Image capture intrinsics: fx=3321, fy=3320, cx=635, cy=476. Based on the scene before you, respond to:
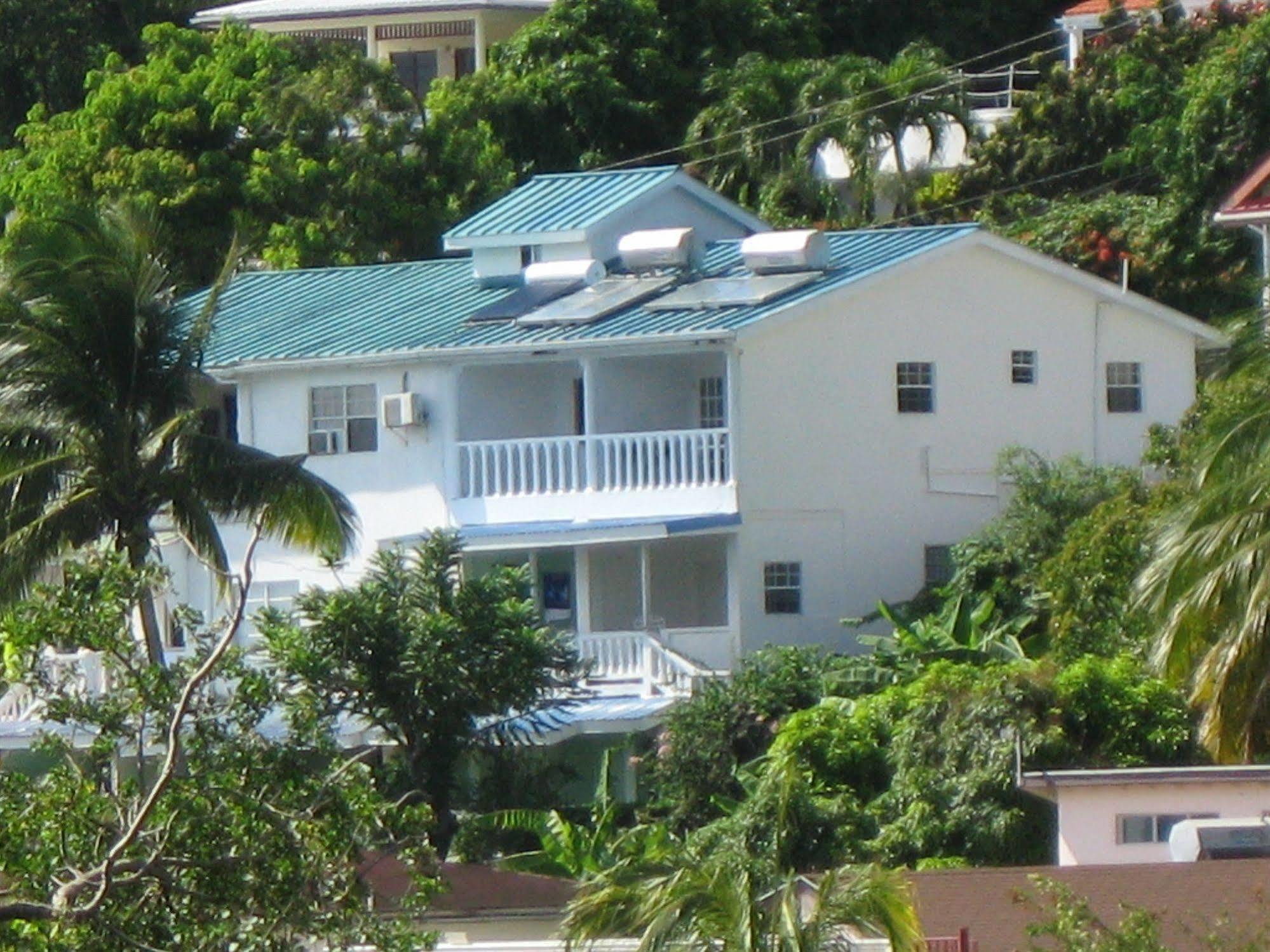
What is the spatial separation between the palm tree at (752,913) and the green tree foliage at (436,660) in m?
10.5

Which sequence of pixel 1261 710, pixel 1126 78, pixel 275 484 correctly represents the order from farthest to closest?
pixel 1126 78, pixel 275 484, pixel 1261 710

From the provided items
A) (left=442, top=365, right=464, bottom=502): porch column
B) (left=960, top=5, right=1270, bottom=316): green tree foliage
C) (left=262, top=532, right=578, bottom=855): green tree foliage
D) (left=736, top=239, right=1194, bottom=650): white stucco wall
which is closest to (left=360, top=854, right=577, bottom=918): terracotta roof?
(left=262, top=532, right=578, bottom=855): green tree foliage

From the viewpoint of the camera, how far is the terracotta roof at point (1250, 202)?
35531mm

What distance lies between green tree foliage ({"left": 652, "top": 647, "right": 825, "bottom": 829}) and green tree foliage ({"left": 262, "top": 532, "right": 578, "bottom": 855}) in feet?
5.31

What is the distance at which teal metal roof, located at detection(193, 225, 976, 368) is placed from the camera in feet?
121

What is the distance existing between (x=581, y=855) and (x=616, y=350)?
8274 mm

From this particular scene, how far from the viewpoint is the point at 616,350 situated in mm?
36625

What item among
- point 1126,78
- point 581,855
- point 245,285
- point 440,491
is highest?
point 1126,78

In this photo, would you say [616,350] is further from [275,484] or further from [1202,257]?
[1202,257]

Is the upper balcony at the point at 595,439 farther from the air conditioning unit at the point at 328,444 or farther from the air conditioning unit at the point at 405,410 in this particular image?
the air conditioning unit at the point at 328,444

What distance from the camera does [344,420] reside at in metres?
38.6

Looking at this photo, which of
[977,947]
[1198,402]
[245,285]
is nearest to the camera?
[977,947]

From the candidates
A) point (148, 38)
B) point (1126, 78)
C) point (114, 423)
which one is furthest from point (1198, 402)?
point (148, 38)

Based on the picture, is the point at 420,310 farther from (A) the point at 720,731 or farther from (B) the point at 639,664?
(A) the point at 720,731
